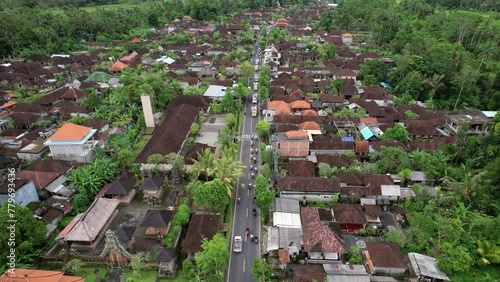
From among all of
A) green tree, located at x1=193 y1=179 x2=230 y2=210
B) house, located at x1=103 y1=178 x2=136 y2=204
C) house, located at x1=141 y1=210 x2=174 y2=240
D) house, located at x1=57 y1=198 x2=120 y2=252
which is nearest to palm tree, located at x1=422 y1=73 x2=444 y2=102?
green tree, located at x1=193 y1=179 x2=230 y2=210

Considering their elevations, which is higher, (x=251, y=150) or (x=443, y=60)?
(x=443, y=60)

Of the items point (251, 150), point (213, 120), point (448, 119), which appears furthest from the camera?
point (213, 120)

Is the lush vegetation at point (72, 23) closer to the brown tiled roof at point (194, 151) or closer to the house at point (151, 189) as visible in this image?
the brown tiled roof at point (194, 151)

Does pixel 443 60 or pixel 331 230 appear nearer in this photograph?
pixel 331 230

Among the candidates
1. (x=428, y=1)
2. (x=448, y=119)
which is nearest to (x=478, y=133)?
(x=448, y=119)

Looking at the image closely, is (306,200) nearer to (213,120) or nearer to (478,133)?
(213,120)

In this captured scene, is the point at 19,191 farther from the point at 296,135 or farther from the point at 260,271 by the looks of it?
the point at 296,135

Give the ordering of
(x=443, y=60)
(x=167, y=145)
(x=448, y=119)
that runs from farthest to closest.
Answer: (x=443, y=60), (x=448, y=119), (x=167, y=145)
